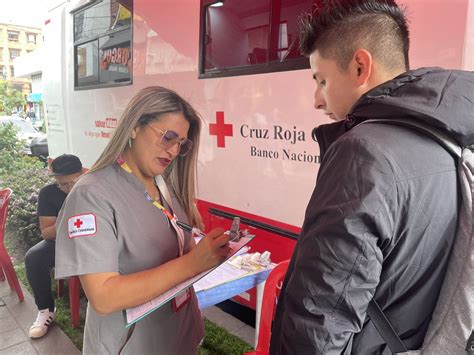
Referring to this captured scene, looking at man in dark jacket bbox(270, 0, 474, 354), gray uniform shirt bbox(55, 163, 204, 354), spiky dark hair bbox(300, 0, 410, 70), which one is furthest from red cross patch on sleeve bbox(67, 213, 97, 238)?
spiky dark hair bbox(300, 0, 410, 70)

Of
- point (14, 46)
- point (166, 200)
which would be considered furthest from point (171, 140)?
point (14, 46)


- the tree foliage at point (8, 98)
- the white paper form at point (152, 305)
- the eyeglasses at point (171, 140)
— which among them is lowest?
the white paper form at point (152, 305)

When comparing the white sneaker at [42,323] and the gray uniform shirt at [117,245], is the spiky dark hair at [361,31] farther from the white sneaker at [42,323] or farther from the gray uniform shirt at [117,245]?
the white sneaker at [42,323]

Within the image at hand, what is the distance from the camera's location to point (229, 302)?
2604 mm

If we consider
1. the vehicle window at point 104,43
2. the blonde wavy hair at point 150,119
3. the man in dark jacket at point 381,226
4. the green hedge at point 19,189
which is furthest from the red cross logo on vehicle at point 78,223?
the vehicle window at point 104,43

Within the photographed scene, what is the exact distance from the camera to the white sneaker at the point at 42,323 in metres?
1.98

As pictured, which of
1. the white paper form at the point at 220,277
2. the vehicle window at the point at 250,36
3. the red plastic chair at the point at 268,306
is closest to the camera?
the red plastic chair at the point at 268,306

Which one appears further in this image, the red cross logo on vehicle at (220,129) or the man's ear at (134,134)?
the red cross logo on vehicle at (220,129)

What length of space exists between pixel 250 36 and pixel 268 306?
140cm

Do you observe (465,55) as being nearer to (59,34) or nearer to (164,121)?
(164,121)

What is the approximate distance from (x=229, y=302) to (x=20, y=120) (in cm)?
179

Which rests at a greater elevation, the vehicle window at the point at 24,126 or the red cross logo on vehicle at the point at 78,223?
the vehicle window at the point at 24,126

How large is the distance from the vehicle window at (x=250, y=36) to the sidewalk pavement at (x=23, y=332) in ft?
5.54

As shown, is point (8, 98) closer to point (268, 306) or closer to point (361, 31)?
point (268, 306)
